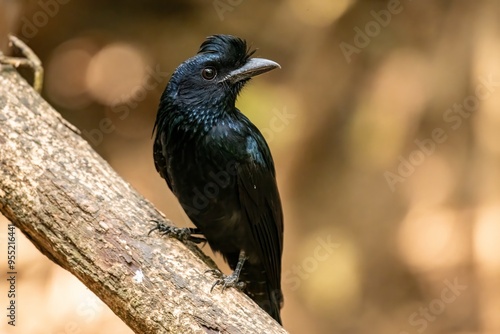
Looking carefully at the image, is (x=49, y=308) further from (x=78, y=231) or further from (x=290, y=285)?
(x=78, y=231)

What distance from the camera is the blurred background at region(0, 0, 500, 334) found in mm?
6445

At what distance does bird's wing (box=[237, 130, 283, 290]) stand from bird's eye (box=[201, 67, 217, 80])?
442 mm

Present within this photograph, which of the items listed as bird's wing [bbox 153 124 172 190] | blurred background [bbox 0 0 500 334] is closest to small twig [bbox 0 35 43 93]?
bird's wing [bbox 153 124 172 190]

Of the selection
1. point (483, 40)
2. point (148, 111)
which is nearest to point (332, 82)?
point (483, 40)

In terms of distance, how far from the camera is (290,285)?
21.9ft

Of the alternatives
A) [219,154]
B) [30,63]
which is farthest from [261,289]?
[30,63]

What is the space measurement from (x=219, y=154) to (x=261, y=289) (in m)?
1.03

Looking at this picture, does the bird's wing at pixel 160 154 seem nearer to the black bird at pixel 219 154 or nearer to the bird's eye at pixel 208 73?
the black bird at pixel 219 154

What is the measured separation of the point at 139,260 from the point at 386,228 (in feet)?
13.3

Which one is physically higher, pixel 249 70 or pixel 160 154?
pixel 249 70

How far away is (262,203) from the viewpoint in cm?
388

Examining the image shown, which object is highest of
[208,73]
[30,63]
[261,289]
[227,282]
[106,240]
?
[208,73]

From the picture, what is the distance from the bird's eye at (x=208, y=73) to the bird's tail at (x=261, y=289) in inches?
49.1

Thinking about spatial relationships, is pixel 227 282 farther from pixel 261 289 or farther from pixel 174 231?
pixel 261 289
